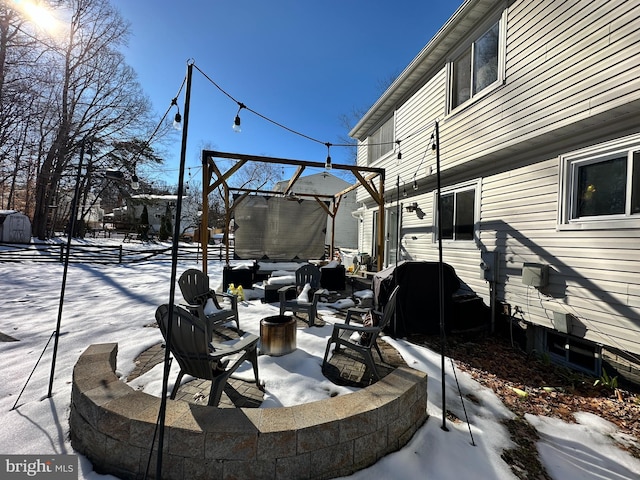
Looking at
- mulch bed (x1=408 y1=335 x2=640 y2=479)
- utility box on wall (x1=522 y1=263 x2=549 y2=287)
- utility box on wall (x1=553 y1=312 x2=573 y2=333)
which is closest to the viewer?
mulch bed (x1=408 y1=335 x2=640 y2=479)

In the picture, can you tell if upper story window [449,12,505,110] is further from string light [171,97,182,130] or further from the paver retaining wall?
the paver retaining wall

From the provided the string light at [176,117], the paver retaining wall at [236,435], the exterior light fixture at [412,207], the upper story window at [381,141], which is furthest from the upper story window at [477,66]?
the paver retaining wall at [236,435]

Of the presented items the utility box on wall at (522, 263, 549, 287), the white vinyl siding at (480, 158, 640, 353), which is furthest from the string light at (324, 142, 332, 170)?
the utility box on wall at (522, 263, 549, 287)

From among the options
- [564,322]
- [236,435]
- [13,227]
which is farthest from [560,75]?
[13,227]

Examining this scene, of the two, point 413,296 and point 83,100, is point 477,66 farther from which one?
point 83,100

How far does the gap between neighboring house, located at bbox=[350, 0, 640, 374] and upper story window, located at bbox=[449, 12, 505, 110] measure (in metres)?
0.02

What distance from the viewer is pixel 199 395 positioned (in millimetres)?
2518

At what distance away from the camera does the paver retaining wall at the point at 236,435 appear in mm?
1634

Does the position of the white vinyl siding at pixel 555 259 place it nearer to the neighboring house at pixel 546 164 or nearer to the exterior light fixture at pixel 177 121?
the neighboring house at pixel 546 164

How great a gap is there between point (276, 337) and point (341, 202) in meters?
21.1

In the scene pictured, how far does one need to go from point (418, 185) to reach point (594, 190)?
3.87 m

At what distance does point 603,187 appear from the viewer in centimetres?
346

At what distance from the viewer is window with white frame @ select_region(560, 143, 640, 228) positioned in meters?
3.15

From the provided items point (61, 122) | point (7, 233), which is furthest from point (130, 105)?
point (7, 233)
